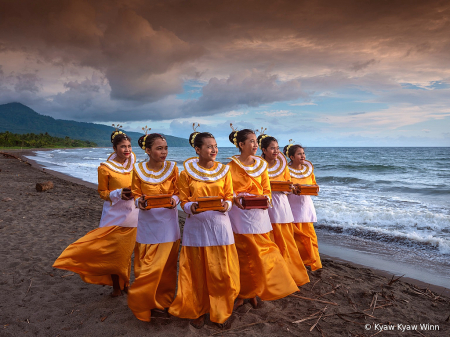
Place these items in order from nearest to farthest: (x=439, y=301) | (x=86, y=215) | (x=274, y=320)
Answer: (x=274, y=320)
(x=439, y=301)
(x=86, y=215)

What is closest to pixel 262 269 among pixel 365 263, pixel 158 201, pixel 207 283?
pixel 207 283

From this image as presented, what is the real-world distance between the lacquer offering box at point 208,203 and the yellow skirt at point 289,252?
156 centimetres

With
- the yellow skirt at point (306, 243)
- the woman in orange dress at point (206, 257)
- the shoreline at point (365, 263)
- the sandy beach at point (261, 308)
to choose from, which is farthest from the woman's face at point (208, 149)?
the shoreline at point (365, 263)

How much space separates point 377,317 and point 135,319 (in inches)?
118

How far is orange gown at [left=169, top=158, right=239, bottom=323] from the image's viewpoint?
3514mm

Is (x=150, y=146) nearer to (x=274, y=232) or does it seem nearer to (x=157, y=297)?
(x=157, y=297)

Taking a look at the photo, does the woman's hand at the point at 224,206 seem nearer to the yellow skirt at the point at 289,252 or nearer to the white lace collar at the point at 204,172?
the white lace collar at the point at 204,172

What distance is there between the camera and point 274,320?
12.4 ft

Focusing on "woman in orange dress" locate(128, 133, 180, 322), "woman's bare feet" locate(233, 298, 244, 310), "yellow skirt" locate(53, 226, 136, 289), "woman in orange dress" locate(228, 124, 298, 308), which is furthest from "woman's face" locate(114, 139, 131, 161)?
"woman's bare feet" locate(233, 298, 244, 310)

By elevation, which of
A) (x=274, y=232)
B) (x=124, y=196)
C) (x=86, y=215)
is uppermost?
(x=124, y=196)

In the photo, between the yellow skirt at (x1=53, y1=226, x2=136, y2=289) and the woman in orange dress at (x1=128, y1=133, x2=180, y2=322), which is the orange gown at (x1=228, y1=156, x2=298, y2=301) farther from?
the yellow skirt at (x1=53, y1=226, x2=136, y2=289)

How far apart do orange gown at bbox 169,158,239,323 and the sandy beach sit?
0.90 ft

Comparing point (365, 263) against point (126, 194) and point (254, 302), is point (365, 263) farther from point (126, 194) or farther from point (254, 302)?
point (126, 194)

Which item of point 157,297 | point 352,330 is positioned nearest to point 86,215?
point 157,297
